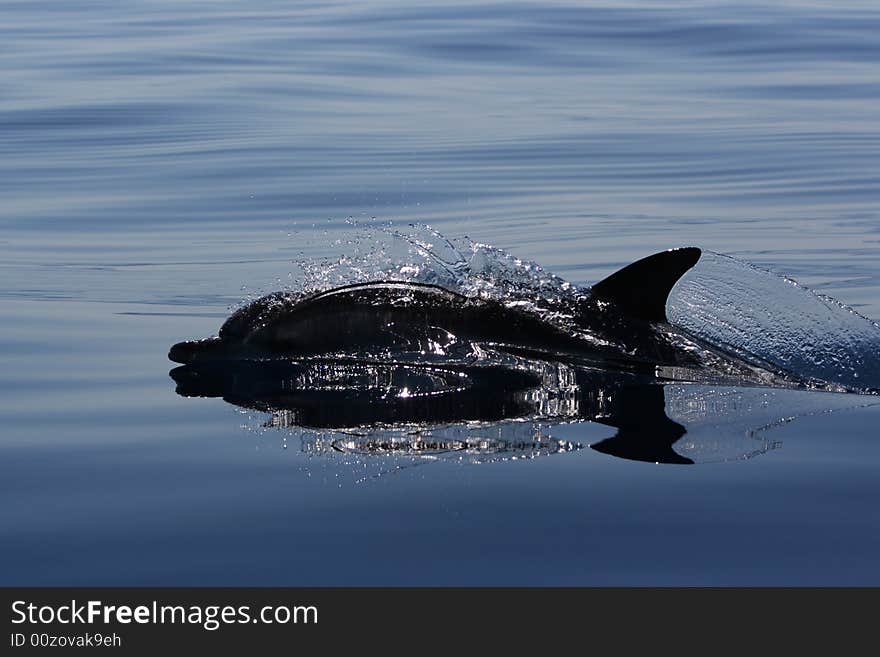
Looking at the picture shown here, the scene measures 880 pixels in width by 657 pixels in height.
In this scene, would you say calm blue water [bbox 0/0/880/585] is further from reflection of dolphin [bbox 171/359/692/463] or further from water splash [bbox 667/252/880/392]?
water splash [bbox 667/252/880/392]

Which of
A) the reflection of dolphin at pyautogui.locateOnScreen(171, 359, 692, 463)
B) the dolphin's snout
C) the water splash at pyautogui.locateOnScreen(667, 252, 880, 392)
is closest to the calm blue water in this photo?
the dolphin's snout

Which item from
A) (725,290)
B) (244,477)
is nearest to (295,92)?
(725,290)

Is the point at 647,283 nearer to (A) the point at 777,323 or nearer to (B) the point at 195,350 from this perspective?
(A) the point at 777,323

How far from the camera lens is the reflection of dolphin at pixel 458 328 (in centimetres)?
931

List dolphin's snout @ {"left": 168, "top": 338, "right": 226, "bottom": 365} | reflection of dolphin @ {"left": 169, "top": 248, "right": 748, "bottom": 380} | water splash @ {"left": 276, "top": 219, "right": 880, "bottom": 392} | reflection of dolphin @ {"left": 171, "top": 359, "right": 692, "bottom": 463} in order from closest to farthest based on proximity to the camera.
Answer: reflection of dolphin @ {"left": 171, "top": 359, "right": 692, "bottom": 463}
reflection of dolphin @ {"left": 169, "top": 248, "right": 748, "bottom": 380}
water splash @ {"left": 276, "top": 219, "right": 880, "bottom": 392}
dolphin's snout @ {"left": 168, "top": 338, "right": 226, "bottom": 365}

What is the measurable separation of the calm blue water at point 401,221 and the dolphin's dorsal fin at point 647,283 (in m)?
1.04

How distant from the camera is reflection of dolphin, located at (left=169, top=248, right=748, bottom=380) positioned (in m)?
9.31

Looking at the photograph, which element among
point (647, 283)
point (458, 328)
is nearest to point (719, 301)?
point (647, 283)

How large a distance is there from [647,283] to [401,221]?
6.53 m

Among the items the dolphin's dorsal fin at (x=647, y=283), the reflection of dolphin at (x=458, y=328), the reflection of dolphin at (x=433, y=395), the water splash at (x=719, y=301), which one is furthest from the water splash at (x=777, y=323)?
the reflection of dolphin at (x=433, y=395)

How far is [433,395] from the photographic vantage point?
859cm

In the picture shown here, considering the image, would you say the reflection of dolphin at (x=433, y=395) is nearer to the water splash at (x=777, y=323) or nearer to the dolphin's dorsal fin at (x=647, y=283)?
the dolphin's dorsal fin at (x=647, y=283)

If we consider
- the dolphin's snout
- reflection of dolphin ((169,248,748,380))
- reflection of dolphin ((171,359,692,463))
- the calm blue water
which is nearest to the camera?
the calm blue water
